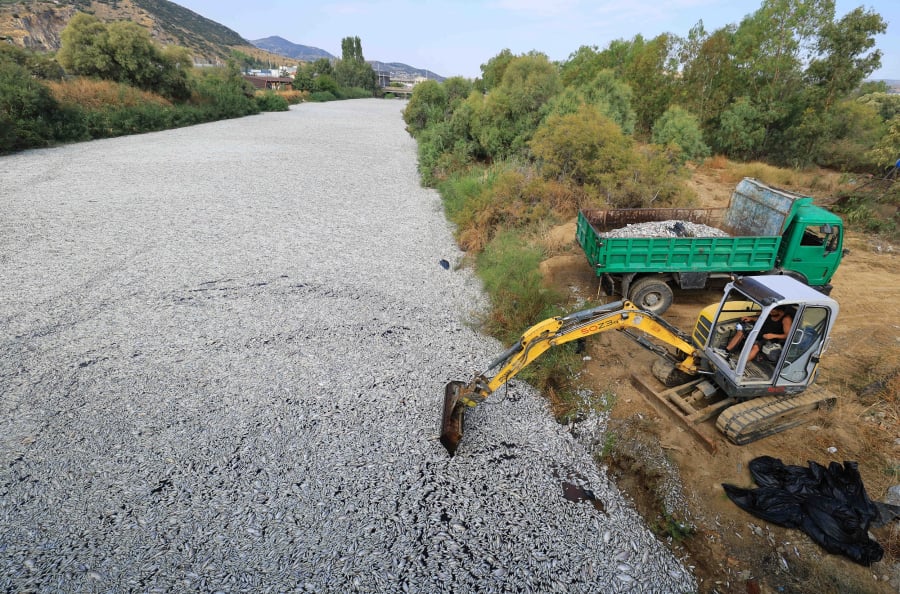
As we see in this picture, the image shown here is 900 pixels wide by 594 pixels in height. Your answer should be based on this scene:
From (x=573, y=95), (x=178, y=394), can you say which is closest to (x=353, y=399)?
(x=178, y=394)

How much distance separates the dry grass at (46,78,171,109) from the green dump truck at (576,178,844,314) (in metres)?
33.8

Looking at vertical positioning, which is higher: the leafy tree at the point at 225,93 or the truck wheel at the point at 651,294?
the leafy tree at the point at 225,93

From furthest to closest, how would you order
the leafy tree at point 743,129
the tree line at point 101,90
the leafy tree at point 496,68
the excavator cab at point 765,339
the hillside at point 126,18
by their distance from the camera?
the hillside at point 126,18 < the leafy tree at point 496,68 < the leafy tree at point 743,129 < the tree line at point 101,90 < the excavator cab at point 765,339

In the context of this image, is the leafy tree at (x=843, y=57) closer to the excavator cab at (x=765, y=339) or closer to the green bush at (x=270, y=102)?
the excavator cab at (x=765, y=339)

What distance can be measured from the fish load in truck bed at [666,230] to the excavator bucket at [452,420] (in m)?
5.88

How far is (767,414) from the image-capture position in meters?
6.40

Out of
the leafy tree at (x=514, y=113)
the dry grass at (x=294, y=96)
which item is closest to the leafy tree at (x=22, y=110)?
the leafy tree at (x=514, y=113)

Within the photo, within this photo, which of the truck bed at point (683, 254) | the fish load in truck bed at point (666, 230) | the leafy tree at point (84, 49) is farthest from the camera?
the leafy tree at point (84, 49)

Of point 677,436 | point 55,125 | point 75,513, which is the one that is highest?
point 55,125

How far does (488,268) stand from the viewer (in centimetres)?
1228

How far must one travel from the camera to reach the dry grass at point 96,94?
28.3 m

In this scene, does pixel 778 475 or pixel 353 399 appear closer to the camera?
pixel 778 475

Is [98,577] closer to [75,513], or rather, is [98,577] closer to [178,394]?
[75,513]

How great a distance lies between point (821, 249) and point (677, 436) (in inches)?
249
